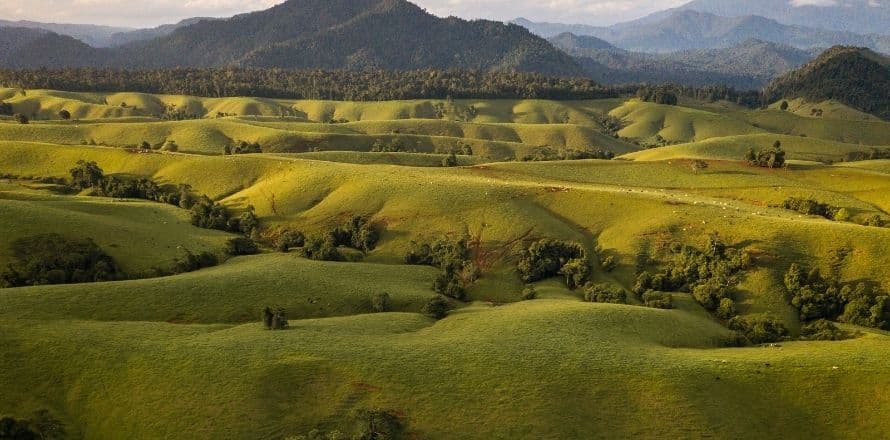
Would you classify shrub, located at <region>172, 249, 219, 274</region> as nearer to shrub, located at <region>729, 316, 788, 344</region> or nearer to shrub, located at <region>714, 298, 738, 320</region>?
shrub, located at <region>714, 298, 738, 320</region>

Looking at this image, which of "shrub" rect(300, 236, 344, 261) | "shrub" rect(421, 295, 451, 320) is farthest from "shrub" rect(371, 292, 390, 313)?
"shrub" rect(300, 236, 344, 261)

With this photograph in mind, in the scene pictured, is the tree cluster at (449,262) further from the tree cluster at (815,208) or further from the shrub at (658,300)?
the tree cluster at (815,208)

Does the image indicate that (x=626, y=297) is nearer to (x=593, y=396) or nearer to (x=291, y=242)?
(x=593, y=396)

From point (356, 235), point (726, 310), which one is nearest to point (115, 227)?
point (356, 235)

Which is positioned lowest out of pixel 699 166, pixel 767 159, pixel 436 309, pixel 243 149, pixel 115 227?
pixel 436 309

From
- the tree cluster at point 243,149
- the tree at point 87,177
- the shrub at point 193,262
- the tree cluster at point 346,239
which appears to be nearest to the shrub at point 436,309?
the tree cluster at point 346,239

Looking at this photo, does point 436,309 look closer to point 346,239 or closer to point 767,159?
point 346,239
